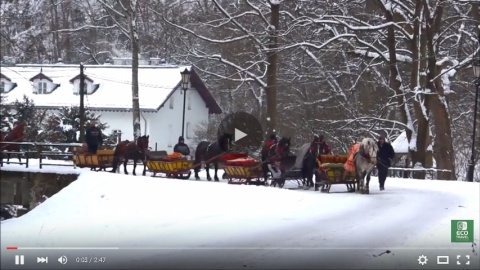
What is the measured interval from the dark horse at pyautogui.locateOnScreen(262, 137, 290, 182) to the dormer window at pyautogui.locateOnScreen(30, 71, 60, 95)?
5330 mm

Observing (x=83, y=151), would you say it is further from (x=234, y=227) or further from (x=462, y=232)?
(x=462, y=232)

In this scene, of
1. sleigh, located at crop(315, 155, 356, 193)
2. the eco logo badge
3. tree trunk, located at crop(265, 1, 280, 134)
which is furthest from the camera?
tree trunk, located at crop(265, 1, 280, 134)

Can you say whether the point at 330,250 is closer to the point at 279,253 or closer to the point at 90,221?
the point at 279,253

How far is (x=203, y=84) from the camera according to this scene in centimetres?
3894

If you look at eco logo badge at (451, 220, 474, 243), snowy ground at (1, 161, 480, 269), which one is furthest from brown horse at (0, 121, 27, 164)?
eco logo badge at (451, 220, 474, 243)

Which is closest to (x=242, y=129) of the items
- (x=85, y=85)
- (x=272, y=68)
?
(x=85, y=85)

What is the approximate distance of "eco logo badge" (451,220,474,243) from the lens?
11.2 meters

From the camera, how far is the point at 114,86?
31422 mm

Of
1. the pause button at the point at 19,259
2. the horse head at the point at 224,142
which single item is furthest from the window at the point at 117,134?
the pause button at the point at 19,259

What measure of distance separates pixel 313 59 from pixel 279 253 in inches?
996

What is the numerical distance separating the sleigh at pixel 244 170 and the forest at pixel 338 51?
5.71 m

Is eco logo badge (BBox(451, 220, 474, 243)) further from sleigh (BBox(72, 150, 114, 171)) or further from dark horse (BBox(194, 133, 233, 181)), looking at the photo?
sleigh (BBox(72, 150, 114, 171))

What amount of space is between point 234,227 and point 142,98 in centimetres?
2234

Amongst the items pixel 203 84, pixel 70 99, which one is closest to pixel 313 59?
pixel 203 84
